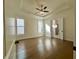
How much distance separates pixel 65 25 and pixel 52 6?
107 inches

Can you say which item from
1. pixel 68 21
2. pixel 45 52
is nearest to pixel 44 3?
pixel 68 21

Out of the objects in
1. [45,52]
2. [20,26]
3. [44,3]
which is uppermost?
[44,3]

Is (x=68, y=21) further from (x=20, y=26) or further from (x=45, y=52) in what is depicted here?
(x=45, y=52)

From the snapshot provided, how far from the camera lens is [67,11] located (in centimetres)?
970

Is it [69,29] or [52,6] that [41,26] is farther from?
[69,29]

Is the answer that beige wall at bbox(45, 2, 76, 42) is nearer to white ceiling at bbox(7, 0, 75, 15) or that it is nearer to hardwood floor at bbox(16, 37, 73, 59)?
white ceiling at bbox(7, 0, 75, 15)

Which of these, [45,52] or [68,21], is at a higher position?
[68,21]

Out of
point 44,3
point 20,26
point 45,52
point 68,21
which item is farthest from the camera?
point 44,3

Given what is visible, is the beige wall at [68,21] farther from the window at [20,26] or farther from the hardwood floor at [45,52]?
the window at [20,26]

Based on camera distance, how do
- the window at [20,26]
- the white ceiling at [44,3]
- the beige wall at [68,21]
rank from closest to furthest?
the beige wall at [68,21]
the white ceiling at [44,3]
the window at [20,26]

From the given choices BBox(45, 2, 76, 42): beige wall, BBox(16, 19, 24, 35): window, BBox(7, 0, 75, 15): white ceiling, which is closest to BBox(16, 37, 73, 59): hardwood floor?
BBox(45, 2, 76, 42): beige wall

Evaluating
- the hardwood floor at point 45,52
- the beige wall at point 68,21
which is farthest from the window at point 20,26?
the beige wall at point 68,21

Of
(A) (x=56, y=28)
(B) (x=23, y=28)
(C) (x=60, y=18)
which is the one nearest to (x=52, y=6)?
(C) (x=60, y=18)

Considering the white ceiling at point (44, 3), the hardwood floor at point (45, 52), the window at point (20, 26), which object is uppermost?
the white ceiling at point (44, 3)
